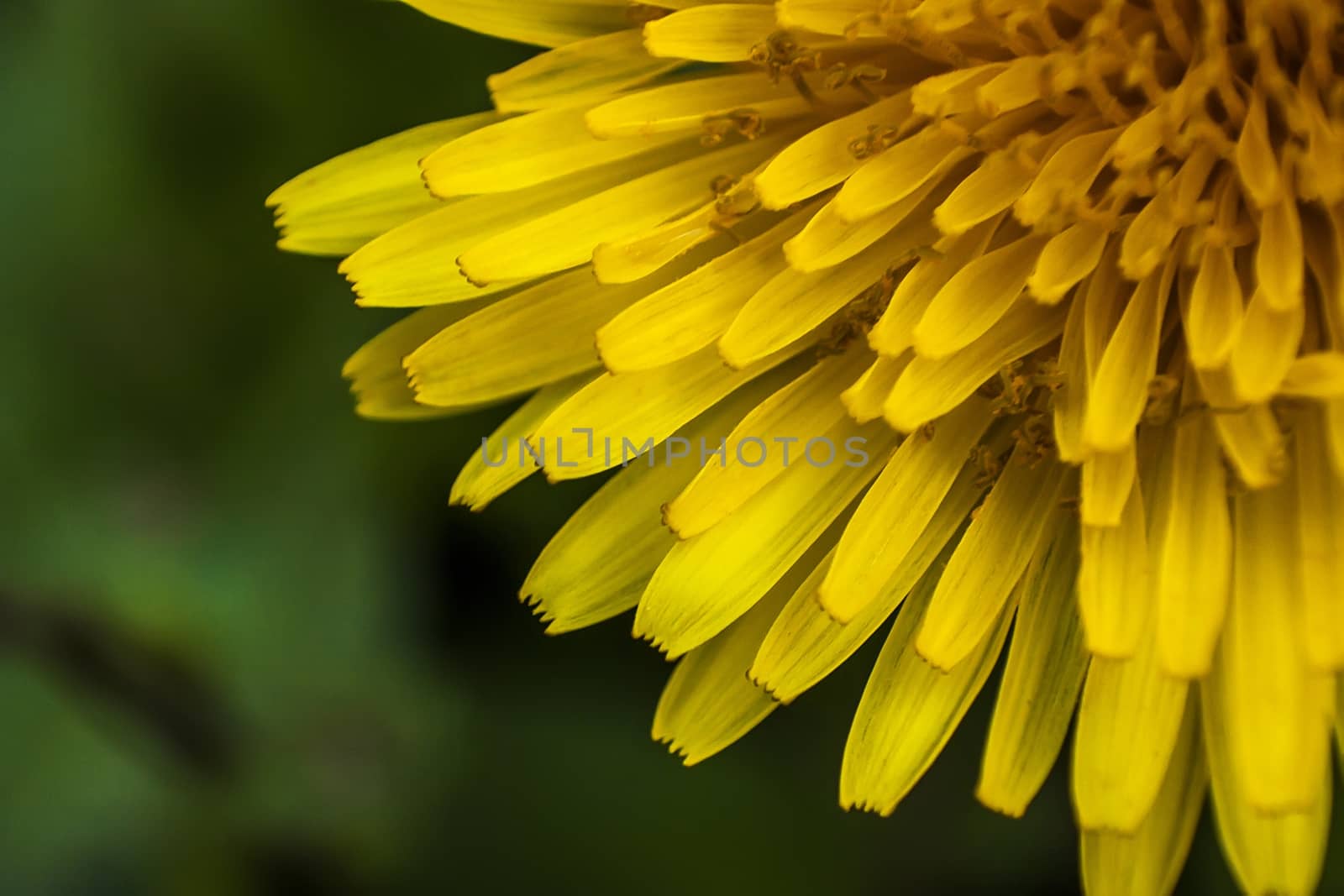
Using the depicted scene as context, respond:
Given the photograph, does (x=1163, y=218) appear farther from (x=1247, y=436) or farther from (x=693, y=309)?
(x=693, y=309)

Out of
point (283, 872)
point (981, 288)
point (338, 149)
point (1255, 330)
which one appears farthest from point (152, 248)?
point (1255, 330)

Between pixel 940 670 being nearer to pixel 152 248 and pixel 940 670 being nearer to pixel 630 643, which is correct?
pixel 630 643

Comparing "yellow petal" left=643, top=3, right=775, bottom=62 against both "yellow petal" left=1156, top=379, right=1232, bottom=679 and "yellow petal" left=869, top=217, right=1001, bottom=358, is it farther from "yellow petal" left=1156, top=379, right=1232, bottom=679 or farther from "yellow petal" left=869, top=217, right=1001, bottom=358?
"yellow petal" left=1156, top=379, right=1232, bottom=679

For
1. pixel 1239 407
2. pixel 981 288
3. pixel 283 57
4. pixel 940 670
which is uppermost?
pixel 283 57

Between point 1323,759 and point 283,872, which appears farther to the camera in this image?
point 283,872

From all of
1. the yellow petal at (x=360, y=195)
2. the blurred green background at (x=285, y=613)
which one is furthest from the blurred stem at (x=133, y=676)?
the yellow petal at (x=360, y=195)

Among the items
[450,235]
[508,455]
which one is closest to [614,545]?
[508,455]
